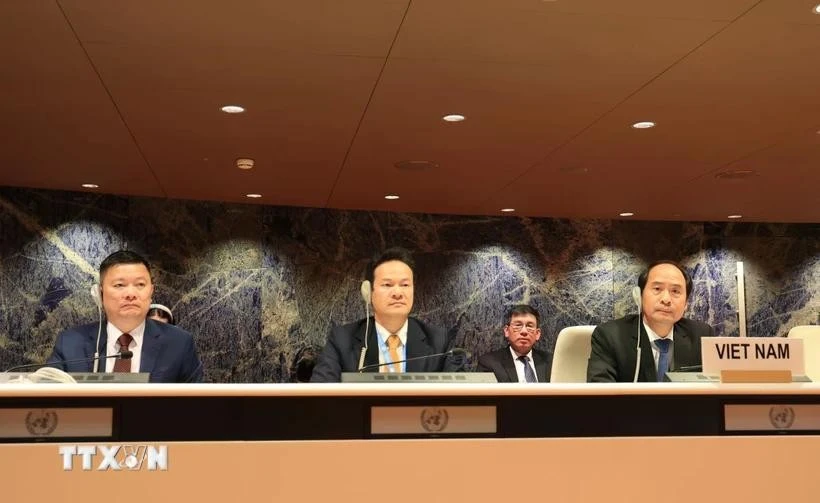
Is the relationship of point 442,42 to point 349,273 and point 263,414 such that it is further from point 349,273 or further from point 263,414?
point 349,273

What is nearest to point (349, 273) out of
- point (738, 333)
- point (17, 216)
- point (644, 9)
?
point (17, 216)

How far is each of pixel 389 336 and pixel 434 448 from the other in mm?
1559

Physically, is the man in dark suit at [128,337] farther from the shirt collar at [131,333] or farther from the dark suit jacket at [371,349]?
the dark suit jacket at [371,349]

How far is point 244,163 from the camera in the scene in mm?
6727

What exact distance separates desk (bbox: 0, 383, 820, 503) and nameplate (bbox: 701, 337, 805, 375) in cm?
9

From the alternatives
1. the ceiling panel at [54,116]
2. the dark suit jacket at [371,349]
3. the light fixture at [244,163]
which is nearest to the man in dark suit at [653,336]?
the dark suit jacket at [371,349]

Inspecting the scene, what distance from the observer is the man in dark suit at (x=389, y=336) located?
3100 millimetres

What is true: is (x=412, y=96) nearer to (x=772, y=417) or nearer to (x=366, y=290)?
(x=366, y=290)

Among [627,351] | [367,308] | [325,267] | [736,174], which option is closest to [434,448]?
[367,308]

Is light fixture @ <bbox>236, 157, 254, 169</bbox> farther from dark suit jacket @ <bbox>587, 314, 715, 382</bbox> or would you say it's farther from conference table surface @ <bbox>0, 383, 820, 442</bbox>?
conference table surface @ <bbox>0, 383, 820, 442</bbox>

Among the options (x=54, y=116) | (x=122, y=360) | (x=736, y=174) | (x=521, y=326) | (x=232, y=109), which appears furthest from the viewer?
(x=736, y=174)

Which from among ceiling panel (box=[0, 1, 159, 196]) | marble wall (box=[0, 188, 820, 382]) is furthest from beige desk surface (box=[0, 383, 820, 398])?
marble wall (box=[0, 188, 820, 382])

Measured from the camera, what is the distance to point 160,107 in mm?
5305

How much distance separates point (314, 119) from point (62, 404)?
4.15 m
